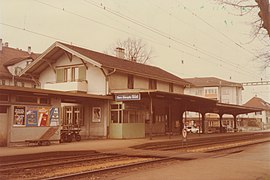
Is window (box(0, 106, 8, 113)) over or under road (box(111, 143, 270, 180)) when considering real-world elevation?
over

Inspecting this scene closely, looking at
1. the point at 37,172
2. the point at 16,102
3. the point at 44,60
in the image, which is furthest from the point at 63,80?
the point at 37,172

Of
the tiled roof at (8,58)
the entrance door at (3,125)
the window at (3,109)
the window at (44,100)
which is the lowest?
the entrance door at (3,125)

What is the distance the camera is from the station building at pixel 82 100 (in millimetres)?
19200

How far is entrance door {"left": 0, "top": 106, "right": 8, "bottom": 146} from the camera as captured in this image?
1828 centimetres

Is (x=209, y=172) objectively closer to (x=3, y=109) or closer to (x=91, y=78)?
(x=3, y=109)

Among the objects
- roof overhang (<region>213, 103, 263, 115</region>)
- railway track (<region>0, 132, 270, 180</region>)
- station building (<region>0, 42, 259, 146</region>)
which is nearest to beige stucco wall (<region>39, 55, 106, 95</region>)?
station building (<region>0, 42, 259, 146</region>)

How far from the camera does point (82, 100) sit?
2614 centimetres

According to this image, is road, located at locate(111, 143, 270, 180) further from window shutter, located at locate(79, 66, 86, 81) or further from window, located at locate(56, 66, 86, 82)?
window, located at locate(56, 66, 86, 82)

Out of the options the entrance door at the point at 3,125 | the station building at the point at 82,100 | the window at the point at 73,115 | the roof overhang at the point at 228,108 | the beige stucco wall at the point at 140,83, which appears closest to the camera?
the entrance door at the point at 3,125

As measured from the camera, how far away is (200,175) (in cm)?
959

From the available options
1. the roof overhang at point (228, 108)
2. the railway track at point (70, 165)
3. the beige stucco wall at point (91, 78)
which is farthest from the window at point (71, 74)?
the roof overhang at point (228, 108)

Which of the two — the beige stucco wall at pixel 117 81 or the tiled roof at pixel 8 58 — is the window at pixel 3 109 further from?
the tiled roof at pixel 8 58

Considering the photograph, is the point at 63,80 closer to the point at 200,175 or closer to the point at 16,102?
the point at 16,102

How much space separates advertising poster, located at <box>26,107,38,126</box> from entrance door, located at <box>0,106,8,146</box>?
50.3 inches
